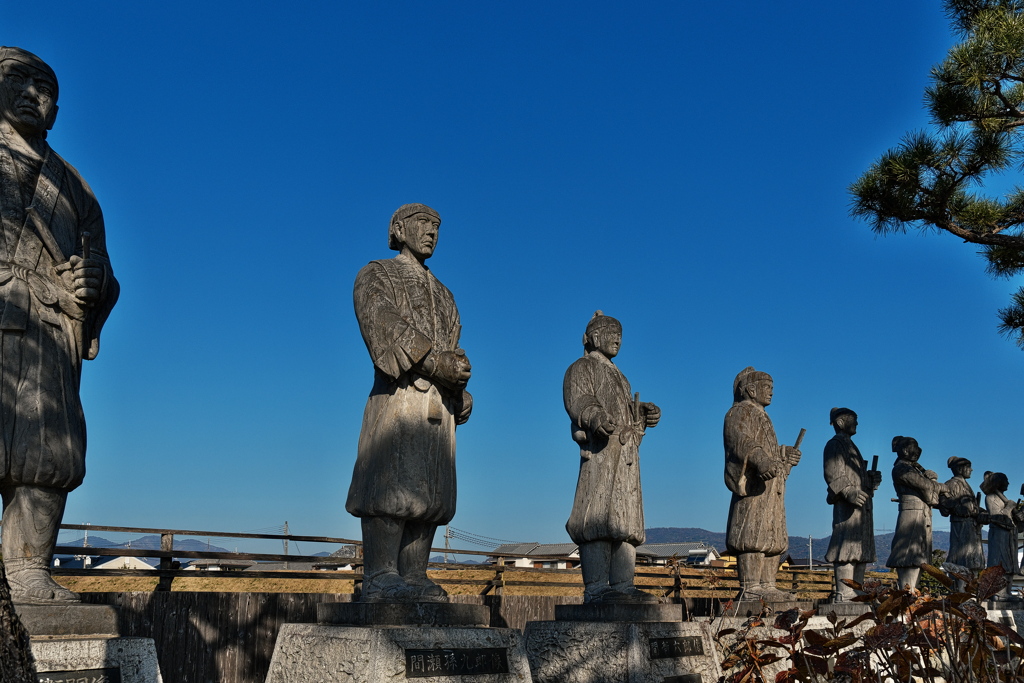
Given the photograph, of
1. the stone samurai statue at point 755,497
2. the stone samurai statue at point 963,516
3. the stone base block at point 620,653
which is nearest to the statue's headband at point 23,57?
the stone base block at point 620,653

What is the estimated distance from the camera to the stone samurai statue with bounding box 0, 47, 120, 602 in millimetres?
4219

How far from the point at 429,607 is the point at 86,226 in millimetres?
2506

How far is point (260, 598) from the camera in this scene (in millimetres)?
8727

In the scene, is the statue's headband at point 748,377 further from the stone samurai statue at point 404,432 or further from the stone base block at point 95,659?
the stone base block at point 95,659

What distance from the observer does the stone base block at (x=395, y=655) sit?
4.74m

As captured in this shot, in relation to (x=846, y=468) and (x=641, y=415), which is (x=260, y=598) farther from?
(x=846, y=468)

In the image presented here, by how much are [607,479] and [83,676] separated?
14.4 ft

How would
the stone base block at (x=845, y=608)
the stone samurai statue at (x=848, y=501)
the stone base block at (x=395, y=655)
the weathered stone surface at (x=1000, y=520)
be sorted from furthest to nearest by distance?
the weathered stone surface at (x=1000, y=520) → the stone samurai statue at (x=848, y=501) → the stone base block at (x=845, y=608) → the stone base block at (x=395, y=655)

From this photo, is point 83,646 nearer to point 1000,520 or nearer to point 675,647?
point 675,647

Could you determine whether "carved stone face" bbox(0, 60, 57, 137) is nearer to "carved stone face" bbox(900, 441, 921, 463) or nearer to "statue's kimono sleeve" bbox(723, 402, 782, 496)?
"statue's kimono sleeve" bbox(723, 402, 782, 496)

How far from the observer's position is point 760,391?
10039 millimetres

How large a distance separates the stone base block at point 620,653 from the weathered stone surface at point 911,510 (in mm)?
6271

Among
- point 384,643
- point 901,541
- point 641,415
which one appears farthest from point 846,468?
point 384,643

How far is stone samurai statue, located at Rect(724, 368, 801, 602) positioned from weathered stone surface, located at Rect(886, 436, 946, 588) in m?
3.71
